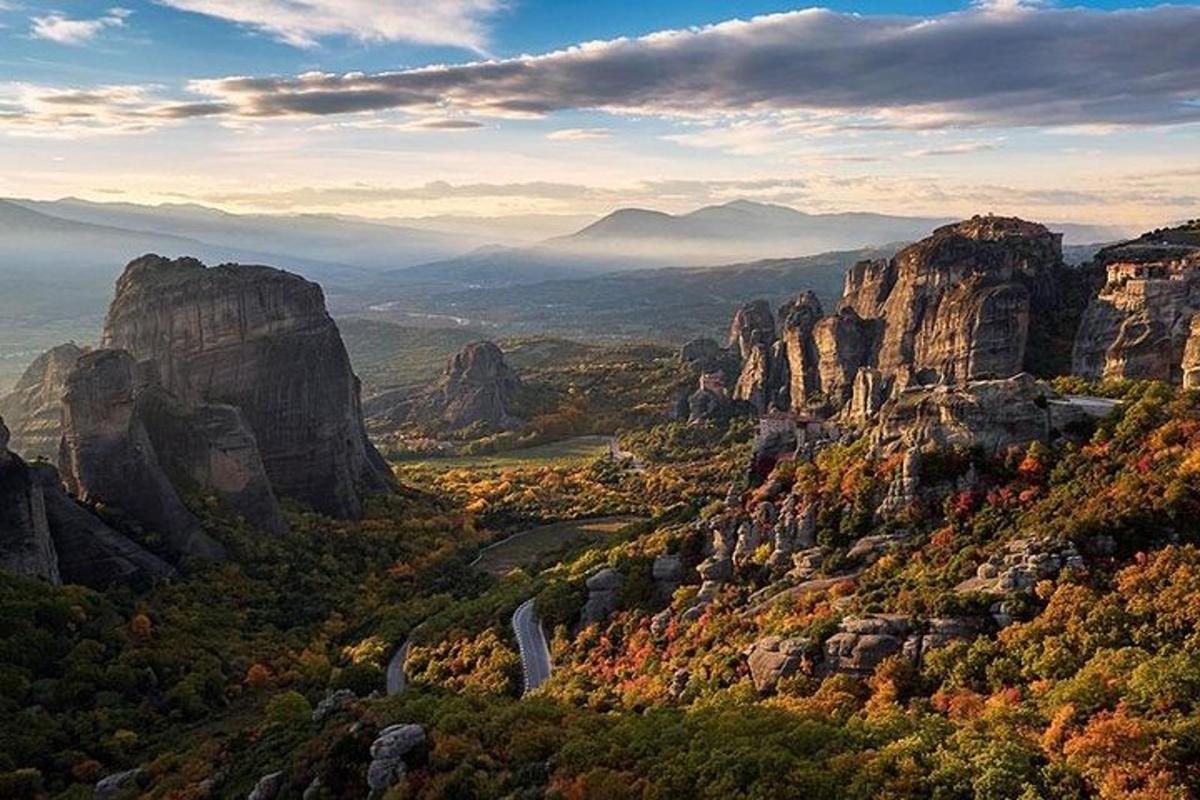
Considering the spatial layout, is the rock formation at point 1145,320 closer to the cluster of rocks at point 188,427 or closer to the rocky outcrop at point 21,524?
the cluster of rocks at point 188,427

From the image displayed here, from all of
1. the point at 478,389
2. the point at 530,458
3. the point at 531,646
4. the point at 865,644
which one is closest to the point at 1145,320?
the point at 531,646

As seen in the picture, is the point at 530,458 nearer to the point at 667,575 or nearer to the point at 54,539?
the point at 54,539

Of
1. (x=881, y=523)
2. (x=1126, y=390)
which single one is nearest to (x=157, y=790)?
(x=881, y=523)

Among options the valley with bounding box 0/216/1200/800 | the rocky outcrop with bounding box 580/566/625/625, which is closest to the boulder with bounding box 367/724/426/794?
the valley with bounding box 0/216/1200/800

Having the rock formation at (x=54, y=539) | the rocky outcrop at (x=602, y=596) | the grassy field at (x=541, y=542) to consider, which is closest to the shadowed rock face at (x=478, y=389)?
the grassy field at (x=541, y=542)

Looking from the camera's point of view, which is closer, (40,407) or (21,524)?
(21,524)

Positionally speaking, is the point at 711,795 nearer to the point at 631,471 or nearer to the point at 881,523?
the point at 881,523
